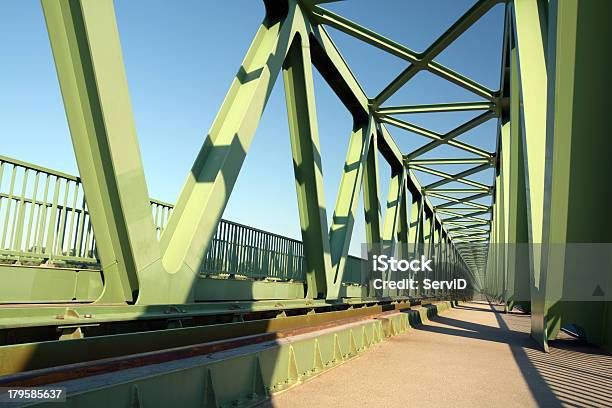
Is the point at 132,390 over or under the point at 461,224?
under

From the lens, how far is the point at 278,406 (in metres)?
3.78

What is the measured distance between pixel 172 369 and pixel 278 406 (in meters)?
1.19

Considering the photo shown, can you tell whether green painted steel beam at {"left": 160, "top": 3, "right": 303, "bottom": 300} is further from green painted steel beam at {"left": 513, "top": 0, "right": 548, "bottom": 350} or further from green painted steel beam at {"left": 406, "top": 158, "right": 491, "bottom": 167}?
green painted steel beam at {"left": 406, "top": 158, "right": 491, "bottom": 167}

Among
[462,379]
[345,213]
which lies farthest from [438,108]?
[462,379]

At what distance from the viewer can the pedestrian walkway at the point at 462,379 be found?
432cm

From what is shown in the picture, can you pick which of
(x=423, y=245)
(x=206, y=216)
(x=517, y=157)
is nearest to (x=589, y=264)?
(x=517, y=157)

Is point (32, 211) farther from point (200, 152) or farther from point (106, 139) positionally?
point (200, 152)

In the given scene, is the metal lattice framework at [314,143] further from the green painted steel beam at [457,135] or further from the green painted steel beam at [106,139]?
the green painted steel beam at [457,135]

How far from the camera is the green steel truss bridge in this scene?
4238mm

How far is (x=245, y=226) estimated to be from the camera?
32.3 ft

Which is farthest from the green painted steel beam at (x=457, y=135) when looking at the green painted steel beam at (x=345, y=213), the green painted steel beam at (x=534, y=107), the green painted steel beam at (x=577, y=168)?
the green painted steel beam at (x=577, y=168)

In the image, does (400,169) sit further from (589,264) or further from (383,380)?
(383,380)

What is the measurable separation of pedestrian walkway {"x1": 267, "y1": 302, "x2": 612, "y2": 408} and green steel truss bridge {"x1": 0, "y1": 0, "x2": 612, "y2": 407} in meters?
0.35

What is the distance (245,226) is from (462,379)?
566cm
